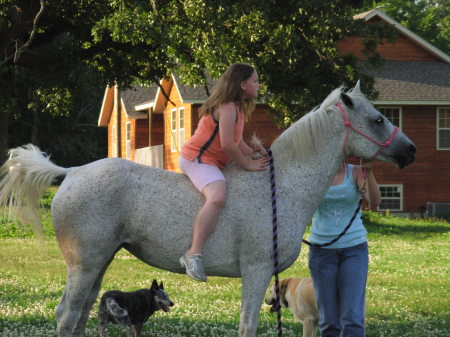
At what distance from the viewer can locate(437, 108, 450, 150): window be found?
3638 centimetres

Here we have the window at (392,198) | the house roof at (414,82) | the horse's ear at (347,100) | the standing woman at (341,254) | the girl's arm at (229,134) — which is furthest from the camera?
the window at (392,198)

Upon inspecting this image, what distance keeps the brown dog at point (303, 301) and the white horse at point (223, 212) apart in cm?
263

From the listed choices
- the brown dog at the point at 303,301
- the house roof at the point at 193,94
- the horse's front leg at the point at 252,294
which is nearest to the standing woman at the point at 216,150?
the horse's front leg at the point at 252,294

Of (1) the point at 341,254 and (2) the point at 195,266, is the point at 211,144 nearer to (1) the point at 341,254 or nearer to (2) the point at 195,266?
(2) the point at 195,266

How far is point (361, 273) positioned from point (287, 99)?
1911 cm

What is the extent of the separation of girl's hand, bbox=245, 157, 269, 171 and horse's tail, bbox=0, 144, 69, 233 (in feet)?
5.24

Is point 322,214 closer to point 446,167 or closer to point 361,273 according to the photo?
point 361,273

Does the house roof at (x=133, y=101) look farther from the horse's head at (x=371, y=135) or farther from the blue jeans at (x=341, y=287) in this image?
the horse's head at (x=371, y=135)

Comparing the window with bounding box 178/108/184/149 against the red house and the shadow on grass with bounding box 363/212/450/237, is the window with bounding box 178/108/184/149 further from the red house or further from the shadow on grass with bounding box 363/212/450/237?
the shadow on grass with bounding box 363/212/450/237

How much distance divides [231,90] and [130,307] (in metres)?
4.06

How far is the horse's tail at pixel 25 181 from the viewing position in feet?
21.9

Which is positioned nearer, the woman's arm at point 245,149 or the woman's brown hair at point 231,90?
the woman's brown hair at point 231,90

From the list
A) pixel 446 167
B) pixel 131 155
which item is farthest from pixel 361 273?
pixel 131 155

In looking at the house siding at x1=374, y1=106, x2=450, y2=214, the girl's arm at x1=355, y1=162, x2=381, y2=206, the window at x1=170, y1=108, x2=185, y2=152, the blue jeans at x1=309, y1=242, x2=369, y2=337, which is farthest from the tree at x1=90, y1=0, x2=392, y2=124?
the blue jeans at x1=309, y1=242, x2=369, y2=337
